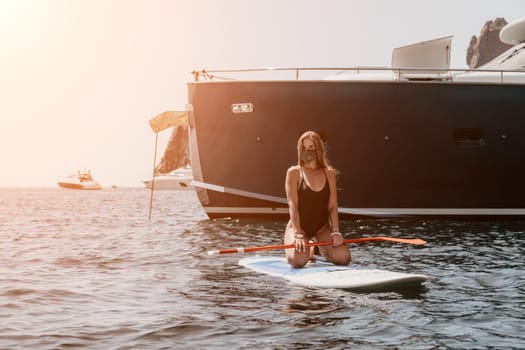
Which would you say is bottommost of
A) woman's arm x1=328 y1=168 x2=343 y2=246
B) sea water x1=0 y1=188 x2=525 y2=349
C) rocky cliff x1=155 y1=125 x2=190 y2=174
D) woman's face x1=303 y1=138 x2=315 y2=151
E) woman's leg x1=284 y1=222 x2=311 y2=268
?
sea water x1=0 y1=188 x2=525 y2=349

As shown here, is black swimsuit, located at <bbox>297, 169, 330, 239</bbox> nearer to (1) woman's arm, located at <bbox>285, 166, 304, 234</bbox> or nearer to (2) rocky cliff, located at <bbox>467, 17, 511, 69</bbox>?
(1) woman's arm, located at <bbox>285, 166, 304, 234</bbox>

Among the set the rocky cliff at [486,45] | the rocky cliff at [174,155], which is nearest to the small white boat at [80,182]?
the rocky cliff at [174,155]

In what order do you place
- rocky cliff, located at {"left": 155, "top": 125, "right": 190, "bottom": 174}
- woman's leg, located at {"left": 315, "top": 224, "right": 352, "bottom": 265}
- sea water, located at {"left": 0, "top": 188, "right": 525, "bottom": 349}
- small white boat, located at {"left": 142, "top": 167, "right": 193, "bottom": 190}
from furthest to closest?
rocky cliff, located at {"left": 155, "top": 125, "right": 190, "bottom": 174} < small white boat, located at {"left": 142, "top": 167, "right": 193, "bottom": 190} < woman's leg, located at {"left": 315, "top": 224, "right": 352, "bottom": 265} < sea water, located at {"left": 0, "top": 188, "right": 525, "bottom": 349}

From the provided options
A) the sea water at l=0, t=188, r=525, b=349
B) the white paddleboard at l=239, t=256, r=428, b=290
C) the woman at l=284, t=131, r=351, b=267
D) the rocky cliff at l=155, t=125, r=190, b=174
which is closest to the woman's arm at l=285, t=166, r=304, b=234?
the woman at l=284, t=131, r=351, b=267

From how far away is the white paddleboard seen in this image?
24.1 ft

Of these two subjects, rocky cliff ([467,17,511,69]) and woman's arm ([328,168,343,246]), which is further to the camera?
rocky cliff ([467,17,511,69])

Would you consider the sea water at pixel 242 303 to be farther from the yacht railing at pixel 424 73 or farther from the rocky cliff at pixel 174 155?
the rocky cliff at pixel 174 155

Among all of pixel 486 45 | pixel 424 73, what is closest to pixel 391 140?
Result: pixel 424 73

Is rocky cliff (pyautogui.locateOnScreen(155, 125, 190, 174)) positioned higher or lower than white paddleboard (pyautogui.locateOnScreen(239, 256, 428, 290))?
higher

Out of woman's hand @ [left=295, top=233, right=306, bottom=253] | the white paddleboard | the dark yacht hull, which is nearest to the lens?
the white paddleboard

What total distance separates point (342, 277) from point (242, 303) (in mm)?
1303

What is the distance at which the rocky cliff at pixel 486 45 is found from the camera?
7862 cm

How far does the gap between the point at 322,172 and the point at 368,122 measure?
791cm

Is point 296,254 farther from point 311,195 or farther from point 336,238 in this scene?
point 311,195
